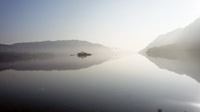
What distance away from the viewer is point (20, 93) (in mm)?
36344

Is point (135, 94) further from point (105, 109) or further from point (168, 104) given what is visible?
point (105, 109)

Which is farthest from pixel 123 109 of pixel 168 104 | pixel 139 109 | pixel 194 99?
pixel 194 99

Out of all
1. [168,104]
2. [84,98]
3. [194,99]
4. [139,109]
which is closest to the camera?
[139,109]

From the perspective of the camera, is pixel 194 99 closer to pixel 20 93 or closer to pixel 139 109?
pixel 139 109

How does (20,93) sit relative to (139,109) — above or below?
above

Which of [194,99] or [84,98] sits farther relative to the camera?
[84,98]

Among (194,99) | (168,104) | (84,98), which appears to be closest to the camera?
(168,104)

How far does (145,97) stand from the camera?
31.1m

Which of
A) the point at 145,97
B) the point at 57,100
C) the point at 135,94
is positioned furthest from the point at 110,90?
the point at 57,100

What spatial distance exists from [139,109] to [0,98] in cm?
1972

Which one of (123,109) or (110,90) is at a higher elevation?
(110,90)

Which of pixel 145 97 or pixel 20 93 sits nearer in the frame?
pixel 145 97

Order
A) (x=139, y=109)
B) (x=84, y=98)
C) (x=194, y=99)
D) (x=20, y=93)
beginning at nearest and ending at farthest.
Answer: (x=139, y=109) → (x=194, y=99) → (x=84, y=98) → (x=20, y=93)

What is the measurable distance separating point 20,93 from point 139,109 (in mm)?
19784
